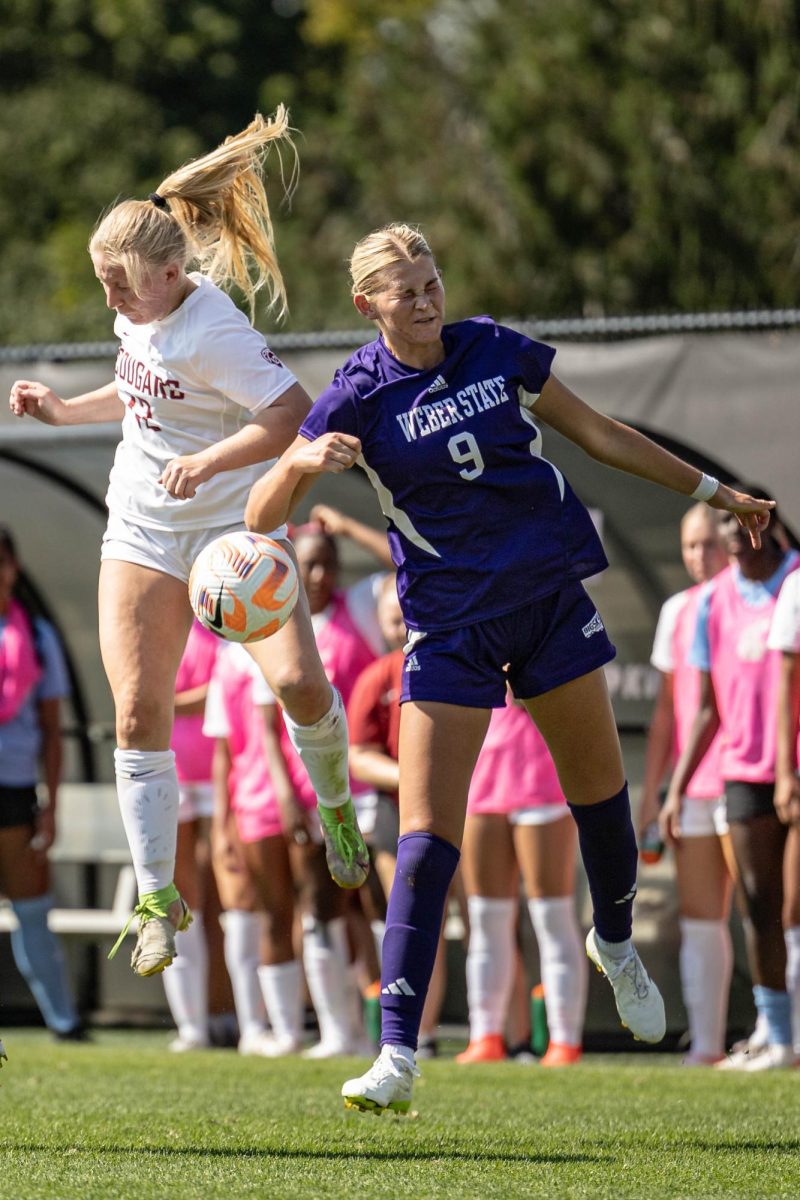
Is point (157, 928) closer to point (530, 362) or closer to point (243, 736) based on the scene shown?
point (530, 362)

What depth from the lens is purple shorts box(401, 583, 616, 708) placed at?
17.6 ft

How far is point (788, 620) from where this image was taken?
8.05 metres

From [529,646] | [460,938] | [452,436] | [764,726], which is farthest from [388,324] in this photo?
[460,938]

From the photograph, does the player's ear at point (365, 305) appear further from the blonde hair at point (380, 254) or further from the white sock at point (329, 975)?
the white sock at point (329, 975)

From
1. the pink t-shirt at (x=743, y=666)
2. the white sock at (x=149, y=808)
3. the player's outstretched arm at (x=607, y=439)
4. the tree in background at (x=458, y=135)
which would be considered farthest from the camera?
the tree in background at (x=458, y=135)

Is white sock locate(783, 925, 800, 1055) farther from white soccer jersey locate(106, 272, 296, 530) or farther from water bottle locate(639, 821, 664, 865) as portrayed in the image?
white soccer jersey locate(106, 272, 296, 530)

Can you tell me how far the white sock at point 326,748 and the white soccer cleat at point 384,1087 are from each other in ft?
3.61

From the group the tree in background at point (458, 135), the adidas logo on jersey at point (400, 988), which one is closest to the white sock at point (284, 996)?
the adidas logo on jersey at point (400, 988)

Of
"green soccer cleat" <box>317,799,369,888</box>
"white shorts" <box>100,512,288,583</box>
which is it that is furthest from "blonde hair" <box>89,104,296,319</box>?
"green soccer cleat" <box>317,799,369,888</box>

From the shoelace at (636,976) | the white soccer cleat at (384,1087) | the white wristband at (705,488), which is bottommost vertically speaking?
the white soccer cleat at (384,1087)

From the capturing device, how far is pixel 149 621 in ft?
18.7

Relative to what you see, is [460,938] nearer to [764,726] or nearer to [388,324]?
[764,726]

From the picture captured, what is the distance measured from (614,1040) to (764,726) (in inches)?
85.0

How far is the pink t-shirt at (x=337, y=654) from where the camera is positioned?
9344 millimetres
